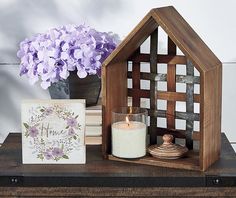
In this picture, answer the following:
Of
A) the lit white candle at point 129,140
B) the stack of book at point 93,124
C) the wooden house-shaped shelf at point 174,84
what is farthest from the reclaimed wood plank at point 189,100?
the stack of book at point 93,124

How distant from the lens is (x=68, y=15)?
5.68ft

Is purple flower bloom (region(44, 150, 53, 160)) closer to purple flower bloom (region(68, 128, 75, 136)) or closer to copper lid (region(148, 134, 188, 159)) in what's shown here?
purple flower bloom (region(68, 128, 75, 136))

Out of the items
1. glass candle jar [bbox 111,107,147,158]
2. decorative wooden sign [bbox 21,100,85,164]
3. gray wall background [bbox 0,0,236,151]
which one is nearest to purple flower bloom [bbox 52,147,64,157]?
decorative wooden sign [bbox 21,100,85,164]

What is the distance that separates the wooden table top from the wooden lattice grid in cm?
12

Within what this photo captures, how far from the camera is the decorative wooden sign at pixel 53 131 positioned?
52.2 inches

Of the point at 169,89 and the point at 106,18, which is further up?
the point at 106,18

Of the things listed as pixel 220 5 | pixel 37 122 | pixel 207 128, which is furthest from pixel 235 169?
pixel 220 5

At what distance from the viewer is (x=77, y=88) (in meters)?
1.48

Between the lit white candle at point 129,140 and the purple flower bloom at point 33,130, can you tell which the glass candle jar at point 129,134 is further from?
the purple flower bloom at point 33,130

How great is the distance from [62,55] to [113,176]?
31 centimetres

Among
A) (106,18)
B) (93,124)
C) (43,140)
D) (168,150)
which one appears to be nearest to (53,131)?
(43,140)

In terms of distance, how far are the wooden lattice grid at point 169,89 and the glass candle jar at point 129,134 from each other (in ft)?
0.18

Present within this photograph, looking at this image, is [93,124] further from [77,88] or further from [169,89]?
[169,89]

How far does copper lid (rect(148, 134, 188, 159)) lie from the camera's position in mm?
1350
